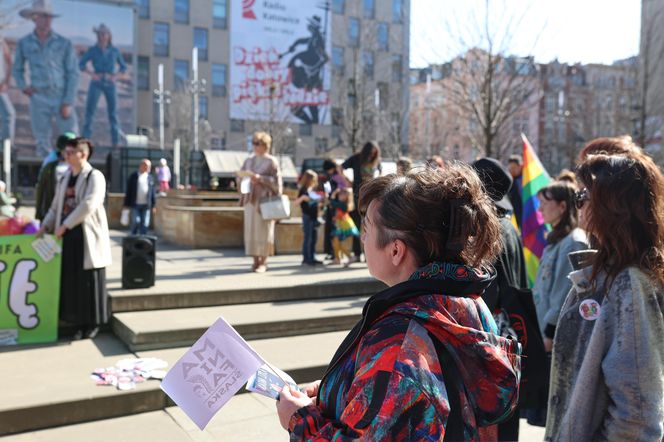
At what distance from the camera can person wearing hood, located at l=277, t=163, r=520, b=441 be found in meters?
1.30

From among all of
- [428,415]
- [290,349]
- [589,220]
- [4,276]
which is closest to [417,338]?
[428,415]

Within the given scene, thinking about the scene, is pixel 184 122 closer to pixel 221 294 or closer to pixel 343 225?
pixel 343 225

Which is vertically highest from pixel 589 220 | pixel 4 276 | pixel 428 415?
pixel 589 220

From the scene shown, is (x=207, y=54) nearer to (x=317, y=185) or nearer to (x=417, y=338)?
(x=317, y=185)

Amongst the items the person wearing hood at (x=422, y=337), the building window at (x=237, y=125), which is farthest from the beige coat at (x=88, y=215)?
the building window at (x=237, y=125)

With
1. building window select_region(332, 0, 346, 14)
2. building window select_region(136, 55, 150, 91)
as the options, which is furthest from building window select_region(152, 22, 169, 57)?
building window select_region(332, 0, 346, 14)

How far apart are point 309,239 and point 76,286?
14.3ft

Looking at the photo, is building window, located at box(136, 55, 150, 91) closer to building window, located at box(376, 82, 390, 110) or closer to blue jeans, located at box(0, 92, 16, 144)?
blue jeans, located at box(0, 92, 16, 144)

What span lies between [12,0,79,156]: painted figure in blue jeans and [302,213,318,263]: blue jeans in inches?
1820

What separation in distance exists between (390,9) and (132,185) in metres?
57.1

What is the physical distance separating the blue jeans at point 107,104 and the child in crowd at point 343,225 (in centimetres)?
4639

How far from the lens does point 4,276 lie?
532 cm

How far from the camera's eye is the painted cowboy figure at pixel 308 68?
193 ft

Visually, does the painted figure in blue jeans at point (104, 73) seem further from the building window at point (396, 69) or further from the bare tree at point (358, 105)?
the building window at point (396, 69)
